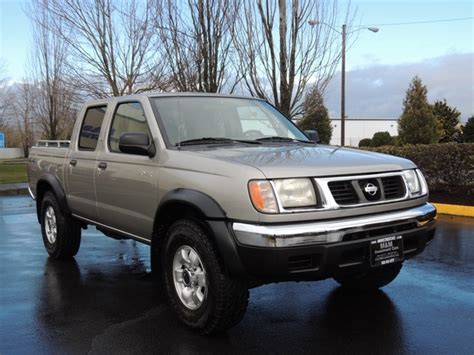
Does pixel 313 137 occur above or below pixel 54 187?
above

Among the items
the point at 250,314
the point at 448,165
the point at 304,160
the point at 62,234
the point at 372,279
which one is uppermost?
the point at 304,160

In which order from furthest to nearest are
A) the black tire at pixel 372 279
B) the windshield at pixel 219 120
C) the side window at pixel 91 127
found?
the side window at pixel 91 127
the black tire at pixel 372 279
the windshield at pixel 219 120

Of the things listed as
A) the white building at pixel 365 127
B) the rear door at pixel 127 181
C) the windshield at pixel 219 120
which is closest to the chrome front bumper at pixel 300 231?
the rear door at pixel 127 181

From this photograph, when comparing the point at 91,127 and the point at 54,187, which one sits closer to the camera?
the point at 91,127

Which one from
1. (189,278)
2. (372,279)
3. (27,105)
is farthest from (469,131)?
(189,278)

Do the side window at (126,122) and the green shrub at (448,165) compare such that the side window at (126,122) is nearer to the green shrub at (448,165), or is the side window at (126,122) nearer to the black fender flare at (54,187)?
the black fender flare at (54,187)

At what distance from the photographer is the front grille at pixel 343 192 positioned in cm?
366

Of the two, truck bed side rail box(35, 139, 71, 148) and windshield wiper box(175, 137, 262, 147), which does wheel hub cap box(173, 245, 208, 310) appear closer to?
windshield wiper box(175, 137, 262, 147)

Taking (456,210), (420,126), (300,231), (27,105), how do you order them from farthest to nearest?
(27,105), (420,126), (456,210), (300,231)

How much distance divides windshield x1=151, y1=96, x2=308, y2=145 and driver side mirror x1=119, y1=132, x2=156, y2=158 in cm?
19

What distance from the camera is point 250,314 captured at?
4480mm

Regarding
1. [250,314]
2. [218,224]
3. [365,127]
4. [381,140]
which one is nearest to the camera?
[218,224]

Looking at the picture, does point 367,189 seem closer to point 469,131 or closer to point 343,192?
point 343,192

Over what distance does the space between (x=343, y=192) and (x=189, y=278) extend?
1.37 m
